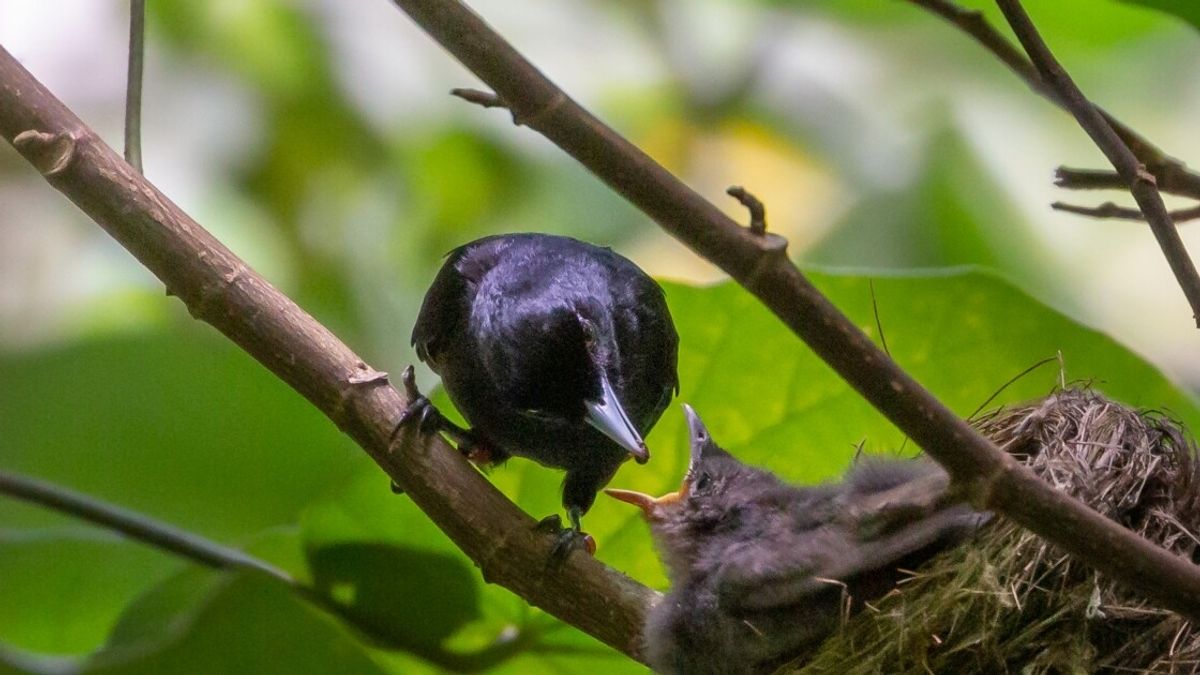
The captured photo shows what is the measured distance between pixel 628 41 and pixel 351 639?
→ 106 inches

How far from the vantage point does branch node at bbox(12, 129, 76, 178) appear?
153 centimetres

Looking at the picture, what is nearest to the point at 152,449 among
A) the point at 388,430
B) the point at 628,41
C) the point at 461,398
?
the point at 461,398

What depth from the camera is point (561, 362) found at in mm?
1981

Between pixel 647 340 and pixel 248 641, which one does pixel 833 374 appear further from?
pixel 248 641

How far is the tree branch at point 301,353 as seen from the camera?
1.57 meters

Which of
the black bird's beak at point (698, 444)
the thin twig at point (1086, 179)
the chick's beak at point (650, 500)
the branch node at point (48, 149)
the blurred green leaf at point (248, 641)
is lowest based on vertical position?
the blurred green leaf at point (248, 641)

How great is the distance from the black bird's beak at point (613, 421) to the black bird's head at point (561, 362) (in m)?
0.01

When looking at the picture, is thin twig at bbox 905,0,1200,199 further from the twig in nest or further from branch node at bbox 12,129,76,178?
branch node at bbox 12,129,76,178

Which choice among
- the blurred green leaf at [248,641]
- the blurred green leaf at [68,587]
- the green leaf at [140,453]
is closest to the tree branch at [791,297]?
the blurred green leaf at [248,641]

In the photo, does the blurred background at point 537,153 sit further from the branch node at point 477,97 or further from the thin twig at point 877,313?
the branch node at point 477,97

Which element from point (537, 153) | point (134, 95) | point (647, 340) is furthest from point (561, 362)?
point (537, 153)

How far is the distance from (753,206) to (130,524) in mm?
→ 1384

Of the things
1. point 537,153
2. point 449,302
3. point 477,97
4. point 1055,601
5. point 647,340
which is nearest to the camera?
point 477,97

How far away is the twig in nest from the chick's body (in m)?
0.76
